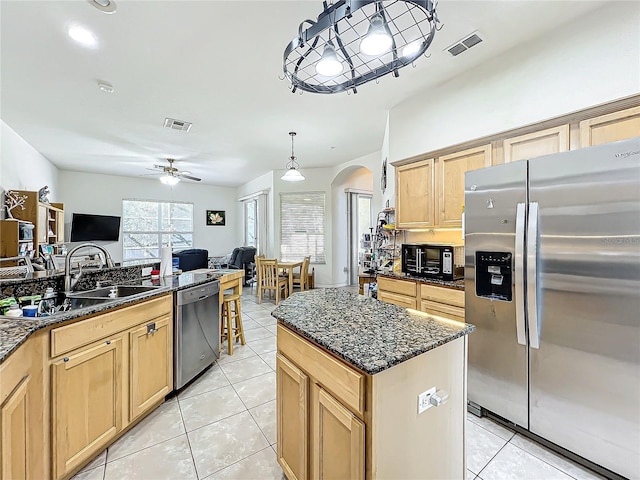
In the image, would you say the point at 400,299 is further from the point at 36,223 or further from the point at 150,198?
the point at 150,198

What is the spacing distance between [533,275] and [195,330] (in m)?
2.59

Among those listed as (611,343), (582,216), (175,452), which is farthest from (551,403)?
(175,452)

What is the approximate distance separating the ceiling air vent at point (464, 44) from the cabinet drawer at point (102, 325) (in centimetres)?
306

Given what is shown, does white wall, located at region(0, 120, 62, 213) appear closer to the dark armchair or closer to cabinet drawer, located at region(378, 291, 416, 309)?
the dark armchair

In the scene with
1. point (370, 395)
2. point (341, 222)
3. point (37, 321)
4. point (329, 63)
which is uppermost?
point (329, 63)

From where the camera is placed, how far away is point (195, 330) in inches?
98.0

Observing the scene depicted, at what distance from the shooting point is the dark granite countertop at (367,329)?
38.7 inches

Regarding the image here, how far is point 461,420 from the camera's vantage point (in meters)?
1.26

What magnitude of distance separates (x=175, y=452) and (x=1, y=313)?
4.31 feet

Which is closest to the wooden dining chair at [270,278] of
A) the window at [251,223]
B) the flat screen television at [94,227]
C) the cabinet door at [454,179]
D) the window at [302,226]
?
the window at [302,226]

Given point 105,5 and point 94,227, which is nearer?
point 105,5

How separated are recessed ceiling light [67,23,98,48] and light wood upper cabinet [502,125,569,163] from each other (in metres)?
3.41

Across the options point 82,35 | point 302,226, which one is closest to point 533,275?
point 82,35

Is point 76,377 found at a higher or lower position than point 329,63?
lower
